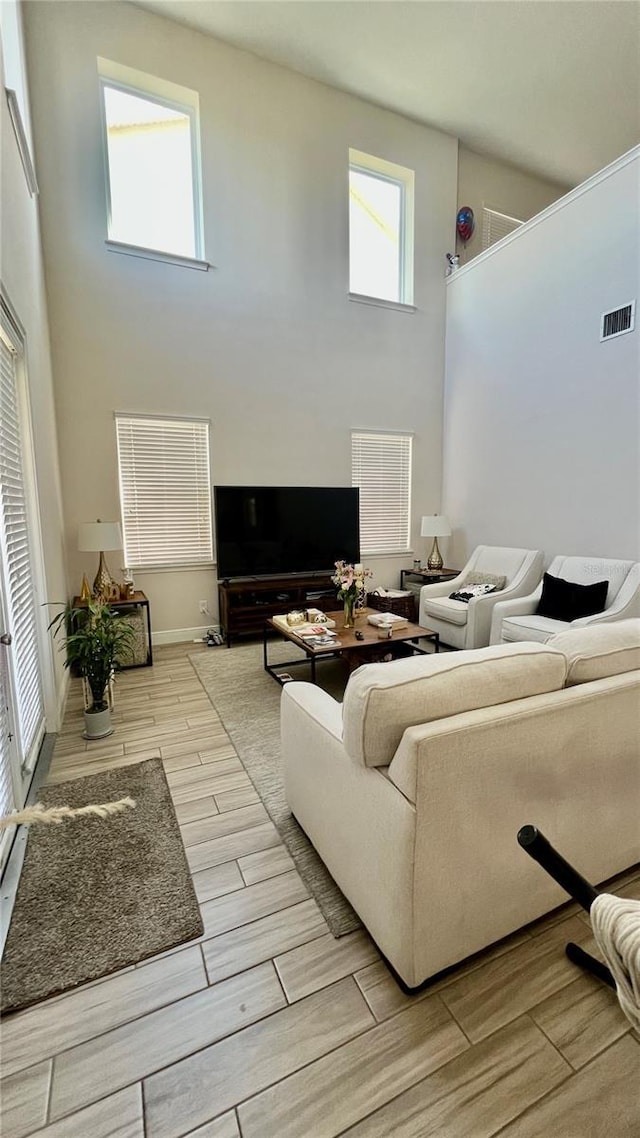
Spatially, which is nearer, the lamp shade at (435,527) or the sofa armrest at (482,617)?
the sofa armrest at (482,617)

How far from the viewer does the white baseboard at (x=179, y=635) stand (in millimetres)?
4586

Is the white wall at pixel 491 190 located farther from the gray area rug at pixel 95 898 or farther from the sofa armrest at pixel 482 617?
the gray area rug at pixel 95 898

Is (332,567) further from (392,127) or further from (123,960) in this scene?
(392,127)

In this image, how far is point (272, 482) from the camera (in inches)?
193

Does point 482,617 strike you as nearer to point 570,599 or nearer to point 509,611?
point 509,611

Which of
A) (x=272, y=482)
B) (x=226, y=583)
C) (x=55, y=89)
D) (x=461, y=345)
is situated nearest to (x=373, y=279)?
(x=461, y=345)

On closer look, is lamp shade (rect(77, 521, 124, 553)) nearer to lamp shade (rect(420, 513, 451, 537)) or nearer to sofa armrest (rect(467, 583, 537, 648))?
sofa armrest (rect(467, 583, 537, 648))

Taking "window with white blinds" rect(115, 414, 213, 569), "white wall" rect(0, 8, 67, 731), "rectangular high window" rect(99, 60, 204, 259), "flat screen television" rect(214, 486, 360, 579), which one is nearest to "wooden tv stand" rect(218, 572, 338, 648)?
"flat screen television" rect(214, 486, 360, 579)

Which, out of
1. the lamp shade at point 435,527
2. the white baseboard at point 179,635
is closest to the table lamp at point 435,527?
the lamp shade at point 435,527

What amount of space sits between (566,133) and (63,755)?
24.6ft

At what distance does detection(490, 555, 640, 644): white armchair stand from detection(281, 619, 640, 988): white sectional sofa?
6.31ft

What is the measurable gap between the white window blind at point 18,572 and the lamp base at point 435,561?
421 cm

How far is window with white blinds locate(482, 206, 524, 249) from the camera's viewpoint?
5.75 m

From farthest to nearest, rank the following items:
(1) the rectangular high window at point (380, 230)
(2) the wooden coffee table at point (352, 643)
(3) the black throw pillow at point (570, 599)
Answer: (1) the rectangular high window at point (380, 230) < (3) the black throw pillow at point (570, 599) < (2) the wooden coffee table at point (352, 643)
